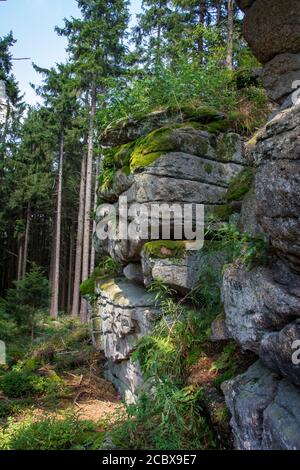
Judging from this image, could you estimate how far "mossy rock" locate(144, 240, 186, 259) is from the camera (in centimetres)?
580

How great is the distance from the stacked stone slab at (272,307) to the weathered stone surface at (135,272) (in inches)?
123

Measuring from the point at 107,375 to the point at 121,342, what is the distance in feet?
6.86

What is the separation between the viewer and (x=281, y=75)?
5371 mm

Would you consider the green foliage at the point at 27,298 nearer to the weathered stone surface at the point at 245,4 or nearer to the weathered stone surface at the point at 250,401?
the weathered stone surface at the point at 250,401

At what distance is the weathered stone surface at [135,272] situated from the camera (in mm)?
7178

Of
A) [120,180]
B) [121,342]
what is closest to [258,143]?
[120,180]

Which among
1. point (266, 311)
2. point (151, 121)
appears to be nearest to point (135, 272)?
point (151, 121)

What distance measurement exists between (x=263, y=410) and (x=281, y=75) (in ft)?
15.6

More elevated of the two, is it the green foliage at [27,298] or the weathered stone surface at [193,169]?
the weathered stone surface at [193,169]

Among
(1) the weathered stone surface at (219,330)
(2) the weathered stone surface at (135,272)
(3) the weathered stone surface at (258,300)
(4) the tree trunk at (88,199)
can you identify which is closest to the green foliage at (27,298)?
(4) the tree trunk at (88,199)

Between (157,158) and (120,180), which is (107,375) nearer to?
(120,180)
